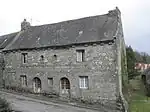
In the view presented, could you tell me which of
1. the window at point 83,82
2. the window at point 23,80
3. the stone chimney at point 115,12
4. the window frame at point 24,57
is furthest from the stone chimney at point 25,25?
the window at point 83,82

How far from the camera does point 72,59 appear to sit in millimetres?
27359

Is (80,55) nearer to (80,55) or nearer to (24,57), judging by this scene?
(80,55)

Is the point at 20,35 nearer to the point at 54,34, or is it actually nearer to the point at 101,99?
the point at 54,34

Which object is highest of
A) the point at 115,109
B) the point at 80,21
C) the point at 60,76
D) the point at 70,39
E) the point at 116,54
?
the point at 80,21

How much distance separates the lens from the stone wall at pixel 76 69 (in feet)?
81.9

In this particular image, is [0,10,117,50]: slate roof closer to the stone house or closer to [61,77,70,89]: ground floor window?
the stone house

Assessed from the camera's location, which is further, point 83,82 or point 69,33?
point 69,33

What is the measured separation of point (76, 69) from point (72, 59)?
1.21 m

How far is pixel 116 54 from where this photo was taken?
81.0ft

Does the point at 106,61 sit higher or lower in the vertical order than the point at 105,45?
lower

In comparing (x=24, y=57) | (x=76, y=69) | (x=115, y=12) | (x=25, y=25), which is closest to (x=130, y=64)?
(x=115, y=12)

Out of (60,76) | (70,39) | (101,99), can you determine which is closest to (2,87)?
(60,76)

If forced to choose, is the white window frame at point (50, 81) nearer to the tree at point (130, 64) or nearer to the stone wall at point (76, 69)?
the stone wall at point (76, 69)

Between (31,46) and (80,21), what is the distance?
691 cm
